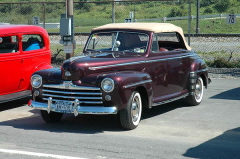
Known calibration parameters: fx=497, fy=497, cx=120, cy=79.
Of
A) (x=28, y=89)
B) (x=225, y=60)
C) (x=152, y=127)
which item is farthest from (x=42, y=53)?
(x=225, y=60)

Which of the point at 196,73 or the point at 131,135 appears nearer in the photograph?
the point at 131,135

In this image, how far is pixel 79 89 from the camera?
8.09m

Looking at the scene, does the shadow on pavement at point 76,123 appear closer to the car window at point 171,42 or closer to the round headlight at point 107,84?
the round headlight at point 107,84

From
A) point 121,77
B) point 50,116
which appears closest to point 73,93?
point 121,77

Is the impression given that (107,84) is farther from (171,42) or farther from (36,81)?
(171,42)

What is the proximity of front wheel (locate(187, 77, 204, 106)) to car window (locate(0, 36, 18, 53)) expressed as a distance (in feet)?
12.6

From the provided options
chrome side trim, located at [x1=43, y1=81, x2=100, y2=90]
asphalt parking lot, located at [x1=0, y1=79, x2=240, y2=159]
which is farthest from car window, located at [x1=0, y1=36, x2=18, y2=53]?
chrome side trim, located at [x1=43, y1=81, x2=100, y2=90]

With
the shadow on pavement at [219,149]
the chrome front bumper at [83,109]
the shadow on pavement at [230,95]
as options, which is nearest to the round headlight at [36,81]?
the chrome front bumper at [83,109]

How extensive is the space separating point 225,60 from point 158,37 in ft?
22.5

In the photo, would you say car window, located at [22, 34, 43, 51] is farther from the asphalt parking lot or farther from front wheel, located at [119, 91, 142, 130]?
front wheel, located at [119, 91, 142, 130]

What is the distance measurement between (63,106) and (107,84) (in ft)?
2.79

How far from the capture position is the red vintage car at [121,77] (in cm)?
799

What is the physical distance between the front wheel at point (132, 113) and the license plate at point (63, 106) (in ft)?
2.74

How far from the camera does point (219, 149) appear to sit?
23.1 ft
